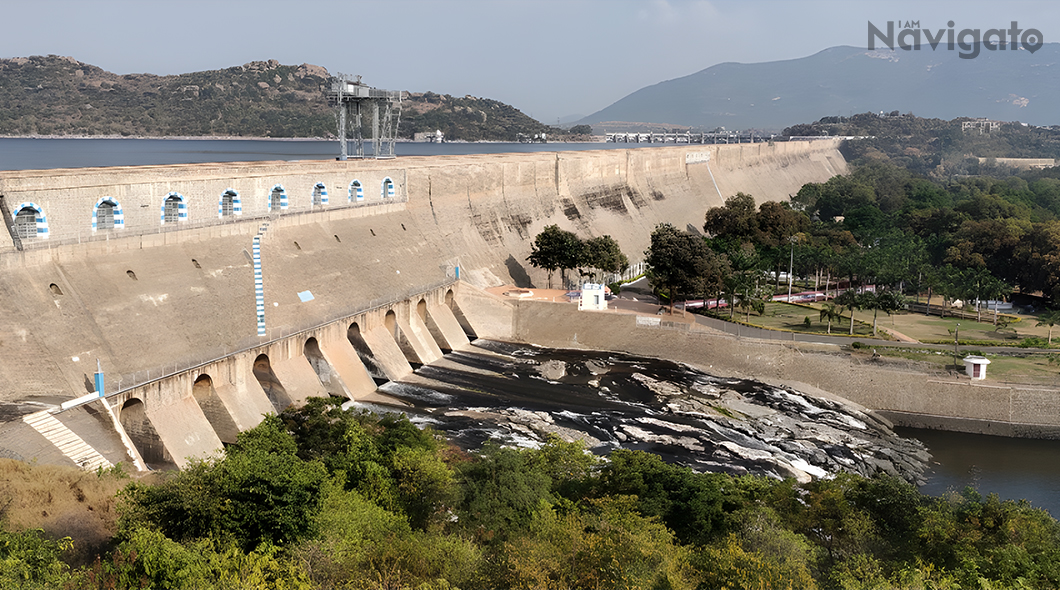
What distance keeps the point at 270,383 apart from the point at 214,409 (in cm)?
384

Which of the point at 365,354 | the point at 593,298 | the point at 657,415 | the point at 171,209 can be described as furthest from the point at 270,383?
the point at 593,298

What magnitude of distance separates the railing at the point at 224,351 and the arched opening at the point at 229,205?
26.8 ft

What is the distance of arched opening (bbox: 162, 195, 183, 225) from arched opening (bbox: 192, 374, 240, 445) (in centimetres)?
1104

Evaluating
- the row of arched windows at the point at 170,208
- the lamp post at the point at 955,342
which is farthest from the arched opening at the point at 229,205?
the lamp post at the point at 955,342

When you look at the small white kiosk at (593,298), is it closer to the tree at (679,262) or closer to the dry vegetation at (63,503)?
the tree at (679,262)

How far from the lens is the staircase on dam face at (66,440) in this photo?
26.6 meters

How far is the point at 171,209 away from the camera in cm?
4178

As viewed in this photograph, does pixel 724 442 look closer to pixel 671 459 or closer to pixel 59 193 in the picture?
pixel 671 459

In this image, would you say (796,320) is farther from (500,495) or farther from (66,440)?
(66,440)

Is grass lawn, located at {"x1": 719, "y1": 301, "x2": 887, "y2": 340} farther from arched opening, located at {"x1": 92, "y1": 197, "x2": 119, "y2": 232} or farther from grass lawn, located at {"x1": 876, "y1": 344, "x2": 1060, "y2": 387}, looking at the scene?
arched opening, located at {"x1": 92, "y1": 197, "x2": 119, "y2": 232}

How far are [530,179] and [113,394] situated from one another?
49.8m

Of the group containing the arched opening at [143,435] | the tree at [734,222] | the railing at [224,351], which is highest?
the tree at [734,222]

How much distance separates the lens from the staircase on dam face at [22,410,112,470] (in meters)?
26.6

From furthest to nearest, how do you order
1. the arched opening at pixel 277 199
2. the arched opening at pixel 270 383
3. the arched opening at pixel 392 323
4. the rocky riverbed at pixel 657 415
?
1. the arched opening at pixel 277 199
2. the arched opening at pixel 392 323
3. the arched opening at pixel 270 383
4. the rocky riverbed at pixel 657 415
